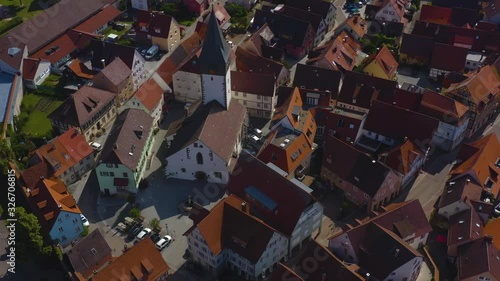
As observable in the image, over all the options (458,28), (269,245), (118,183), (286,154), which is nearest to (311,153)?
(286,154)

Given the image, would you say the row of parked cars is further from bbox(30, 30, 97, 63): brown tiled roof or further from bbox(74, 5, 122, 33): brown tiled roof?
bbox(74, 5, 122, 33): brown tiled roof

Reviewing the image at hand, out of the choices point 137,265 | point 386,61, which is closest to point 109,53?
point 137,265

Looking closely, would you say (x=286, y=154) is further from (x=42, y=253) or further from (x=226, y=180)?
(x=42, y=253)

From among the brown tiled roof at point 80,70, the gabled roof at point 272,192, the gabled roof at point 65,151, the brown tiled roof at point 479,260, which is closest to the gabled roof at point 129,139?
the gabled roof at point 65,151

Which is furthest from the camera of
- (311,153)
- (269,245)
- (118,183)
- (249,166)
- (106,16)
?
(106,16)

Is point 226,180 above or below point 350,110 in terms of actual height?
below

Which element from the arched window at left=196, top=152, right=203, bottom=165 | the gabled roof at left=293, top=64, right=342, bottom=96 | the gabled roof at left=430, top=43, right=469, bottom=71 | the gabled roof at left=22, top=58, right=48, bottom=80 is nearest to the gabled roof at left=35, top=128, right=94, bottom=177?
the arched window at left=196, top=152, right=203, bottom=165
